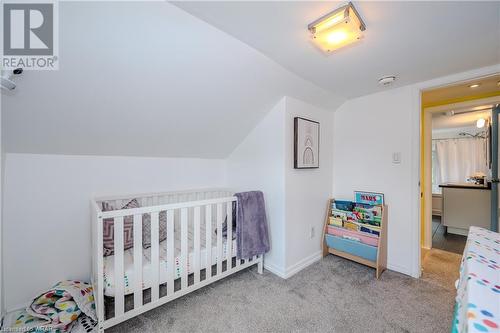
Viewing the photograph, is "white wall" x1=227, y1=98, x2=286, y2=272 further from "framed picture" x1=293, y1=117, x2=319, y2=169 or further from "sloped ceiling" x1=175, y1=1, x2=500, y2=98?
"sloped ceiling" x1=175, y1=1, x2=500, y2=98

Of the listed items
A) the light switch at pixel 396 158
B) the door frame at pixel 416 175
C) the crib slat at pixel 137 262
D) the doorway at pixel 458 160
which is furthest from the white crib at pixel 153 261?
the doorway at pixel 458 160

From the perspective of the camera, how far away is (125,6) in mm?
1086

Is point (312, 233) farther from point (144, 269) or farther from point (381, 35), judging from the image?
point (381, 35)

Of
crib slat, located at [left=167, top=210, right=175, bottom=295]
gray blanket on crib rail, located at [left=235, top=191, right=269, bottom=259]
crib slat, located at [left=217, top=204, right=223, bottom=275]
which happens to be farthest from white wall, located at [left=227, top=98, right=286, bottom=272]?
crib slat, located at [left=167, top=210, right=175, bottom=295]

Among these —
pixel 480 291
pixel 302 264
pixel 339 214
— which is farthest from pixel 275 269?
pixel 480 291

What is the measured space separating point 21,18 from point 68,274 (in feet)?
6.46

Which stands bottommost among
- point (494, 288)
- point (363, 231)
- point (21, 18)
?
point (363, 231)

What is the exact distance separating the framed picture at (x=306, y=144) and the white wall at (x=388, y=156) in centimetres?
53

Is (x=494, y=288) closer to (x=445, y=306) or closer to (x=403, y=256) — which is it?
(x=445, y=306)

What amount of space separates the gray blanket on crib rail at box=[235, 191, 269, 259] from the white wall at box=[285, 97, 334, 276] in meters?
0.27

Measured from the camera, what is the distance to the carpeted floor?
148 cm

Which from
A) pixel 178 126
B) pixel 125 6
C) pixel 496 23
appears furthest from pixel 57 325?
pixel 496 23

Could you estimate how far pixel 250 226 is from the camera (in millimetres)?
2000

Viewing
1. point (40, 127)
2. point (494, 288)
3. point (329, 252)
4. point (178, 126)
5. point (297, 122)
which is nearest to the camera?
point (494, 288)
